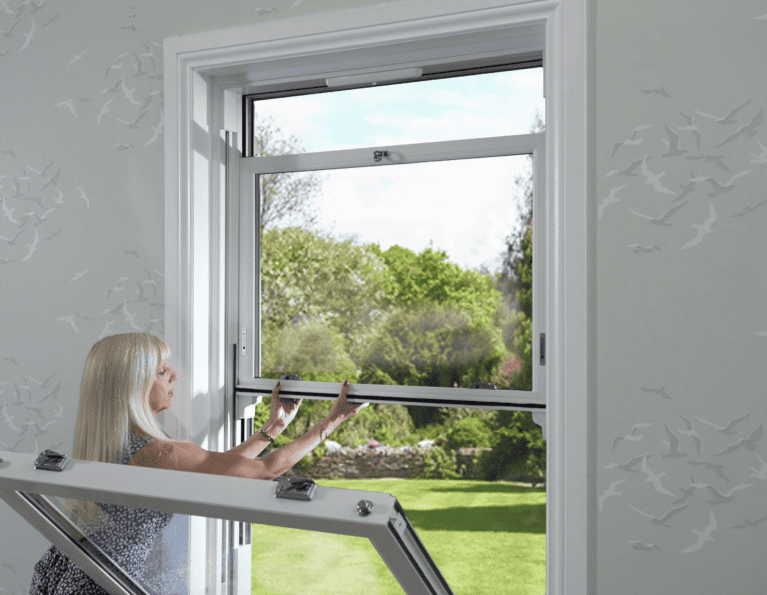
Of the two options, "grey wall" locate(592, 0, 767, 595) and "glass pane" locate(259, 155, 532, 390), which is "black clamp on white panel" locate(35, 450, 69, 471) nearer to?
"glass pane" locate(259, 155, 532, 390)

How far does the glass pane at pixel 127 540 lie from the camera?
0.84 meters

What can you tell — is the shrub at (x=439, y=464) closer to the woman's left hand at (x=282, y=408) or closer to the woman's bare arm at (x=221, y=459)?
the woman's bare arm at (x=221, y=459)

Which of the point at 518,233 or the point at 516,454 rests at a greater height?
the point at 518,233

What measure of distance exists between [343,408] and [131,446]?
55cm

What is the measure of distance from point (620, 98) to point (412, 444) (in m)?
0.95

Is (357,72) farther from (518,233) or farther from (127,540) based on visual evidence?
(127,540)

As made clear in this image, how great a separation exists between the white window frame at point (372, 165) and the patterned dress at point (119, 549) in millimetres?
669

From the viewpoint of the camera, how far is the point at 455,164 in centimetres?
149

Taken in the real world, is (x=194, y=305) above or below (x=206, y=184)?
below

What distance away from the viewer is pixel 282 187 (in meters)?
1.65

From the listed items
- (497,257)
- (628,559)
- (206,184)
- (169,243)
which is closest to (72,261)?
(169,243)

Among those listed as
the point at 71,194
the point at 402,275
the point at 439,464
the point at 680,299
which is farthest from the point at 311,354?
the point at 680,299

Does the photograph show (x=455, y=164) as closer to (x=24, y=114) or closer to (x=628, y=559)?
(x=628, y=559)

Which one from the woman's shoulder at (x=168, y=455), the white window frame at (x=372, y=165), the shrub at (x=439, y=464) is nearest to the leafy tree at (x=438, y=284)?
the white window frame at (x=372, y=165)
